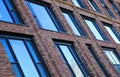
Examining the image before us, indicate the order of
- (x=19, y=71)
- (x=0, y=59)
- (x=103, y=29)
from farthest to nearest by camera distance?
1. (x=103, y=29)
2. (x=19, y=71)
3. (x=0, y=59)

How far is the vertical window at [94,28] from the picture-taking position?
73.8 feet

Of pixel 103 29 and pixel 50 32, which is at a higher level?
pixel 103 29

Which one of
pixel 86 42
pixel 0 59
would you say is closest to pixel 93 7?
pixel 86 42

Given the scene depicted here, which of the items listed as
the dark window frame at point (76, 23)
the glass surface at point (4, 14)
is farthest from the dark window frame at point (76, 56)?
the glass surface at point (4, 14)

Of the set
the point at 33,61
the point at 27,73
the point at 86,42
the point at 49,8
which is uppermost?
the point at 49,8

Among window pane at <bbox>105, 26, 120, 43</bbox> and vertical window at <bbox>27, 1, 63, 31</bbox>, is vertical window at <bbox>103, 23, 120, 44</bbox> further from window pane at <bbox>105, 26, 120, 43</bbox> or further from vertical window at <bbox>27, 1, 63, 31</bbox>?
vertical window at <bbox>27, 1, 63, 31</bbox>

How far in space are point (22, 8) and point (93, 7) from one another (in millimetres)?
12760

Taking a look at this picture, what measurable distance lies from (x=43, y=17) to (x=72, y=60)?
3.54 metres

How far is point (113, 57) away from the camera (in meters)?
22.1

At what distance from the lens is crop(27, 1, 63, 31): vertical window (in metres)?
16.8

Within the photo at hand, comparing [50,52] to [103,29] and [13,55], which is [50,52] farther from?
[103,29]

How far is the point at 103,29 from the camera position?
23.6 m

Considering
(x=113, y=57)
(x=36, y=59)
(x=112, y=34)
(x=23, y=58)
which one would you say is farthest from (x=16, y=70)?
(x=112, y=34)

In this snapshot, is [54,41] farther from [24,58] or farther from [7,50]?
[7,50]
